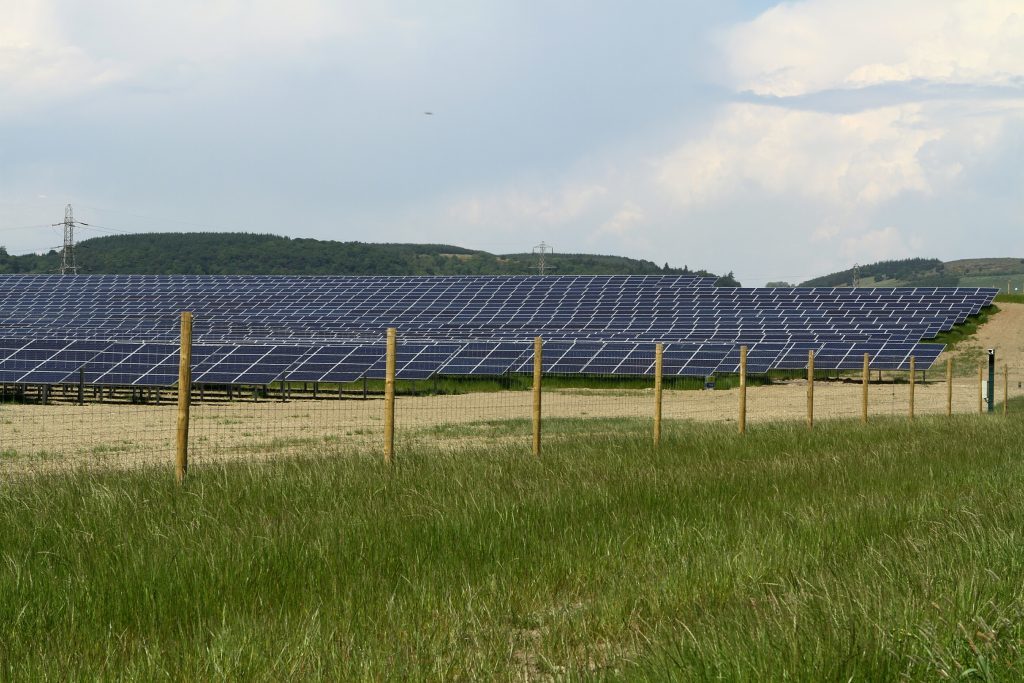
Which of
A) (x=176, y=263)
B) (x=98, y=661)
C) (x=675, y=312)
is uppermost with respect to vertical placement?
(x=176, y=263)

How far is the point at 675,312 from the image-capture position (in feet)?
174

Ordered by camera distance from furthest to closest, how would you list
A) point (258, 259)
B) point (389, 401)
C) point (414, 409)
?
1. point (258, 259)
2. point (414, 409)
3. point (389, 401)

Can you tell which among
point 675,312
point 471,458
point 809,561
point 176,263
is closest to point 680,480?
point 471,458

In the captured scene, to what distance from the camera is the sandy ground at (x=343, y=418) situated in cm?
1498

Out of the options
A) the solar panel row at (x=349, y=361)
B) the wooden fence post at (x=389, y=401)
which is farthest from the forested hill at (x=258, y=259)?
the wooden fence post at (x=389, y=401)

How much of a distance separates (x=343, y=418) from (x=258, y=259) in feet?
475

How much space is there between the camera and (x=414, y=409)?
25.9 metres

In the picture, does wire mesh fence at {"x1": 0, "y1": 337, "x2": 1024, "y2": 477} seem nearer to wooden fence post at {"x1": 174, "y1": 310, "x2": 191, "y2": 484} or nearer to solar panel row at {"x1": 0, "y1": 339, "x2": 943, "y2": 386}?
wooden fence post at {"x1": 174, "y1": 310, "x2": 191, "y2": 484}

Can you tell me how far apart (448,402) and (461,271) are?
153024 mm

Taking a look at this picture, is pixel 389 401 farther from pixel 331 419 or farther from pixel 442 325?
pixel 442 325

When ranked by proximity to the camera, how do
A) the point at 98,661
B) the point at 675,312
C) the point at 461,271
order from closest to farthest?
the point at 98,661, the point at 675,312, the point at 461,271

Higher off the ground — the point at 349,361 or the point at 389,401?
the point at 349,361

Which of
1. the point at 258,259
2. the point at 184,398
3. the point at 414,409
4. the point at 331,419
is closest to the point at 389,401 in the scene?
the point at 184,398

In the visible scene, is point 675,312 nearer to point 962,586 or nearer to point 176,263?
point 962,586
